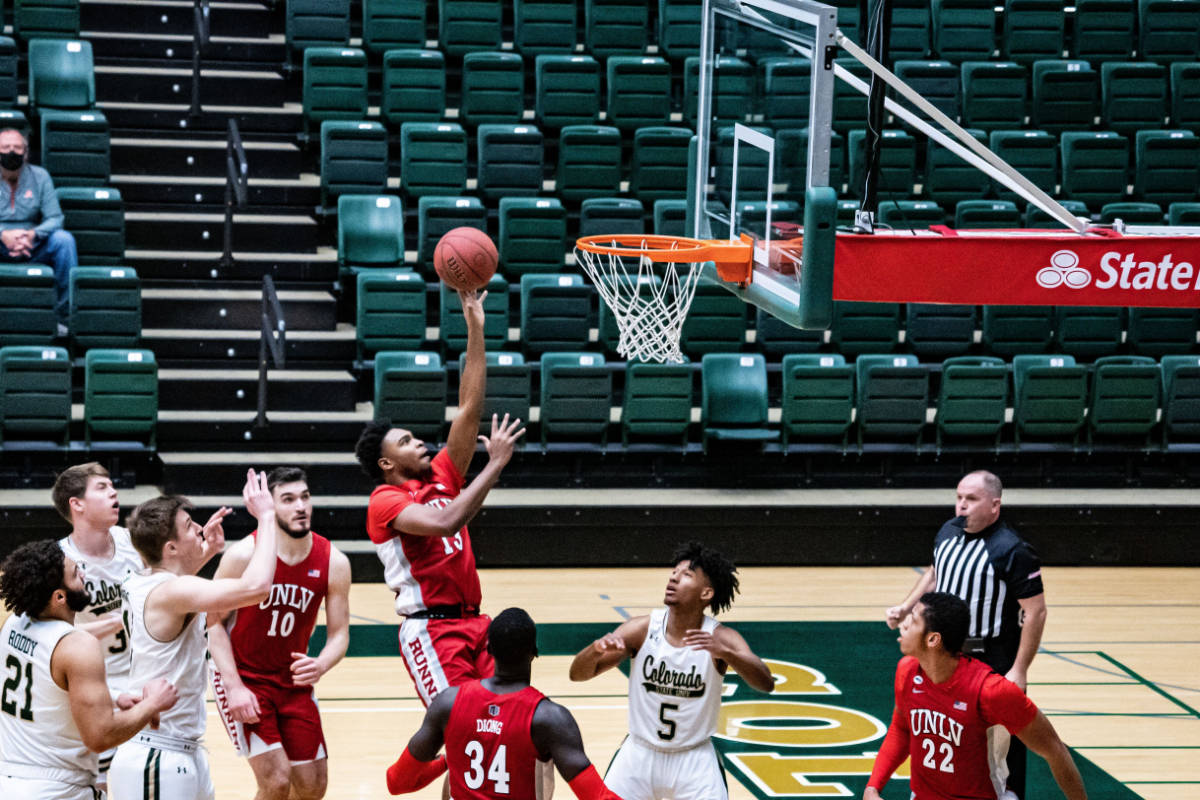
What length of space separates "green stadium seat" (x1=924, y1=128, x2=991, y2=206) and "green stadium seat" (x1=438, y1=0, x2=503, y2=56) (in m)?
4.09

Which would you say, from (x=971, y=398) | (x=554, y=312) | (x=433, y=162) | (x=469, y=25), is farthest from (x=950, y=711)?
(x=469, y=25)

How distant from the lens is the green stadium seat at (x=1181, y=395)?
474 inches

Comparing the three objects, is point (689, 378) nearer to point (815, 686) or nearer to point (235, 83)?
point (815, 686)

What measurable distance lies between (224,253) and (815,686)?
665 centimetres

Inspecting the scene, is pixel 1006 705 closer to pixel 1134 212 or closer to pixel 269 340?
pixel 269 340

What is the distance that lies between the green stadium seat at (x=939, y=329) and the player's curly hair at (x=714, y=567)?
750cm

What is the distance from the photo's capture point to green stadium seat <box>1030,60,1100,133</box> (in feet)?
47.4

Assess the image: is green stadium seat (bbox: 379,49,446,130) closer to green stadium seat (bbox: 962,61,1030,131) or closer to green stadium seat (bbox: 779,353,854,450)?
green stadium seat (bbox: 779,353,854,450)

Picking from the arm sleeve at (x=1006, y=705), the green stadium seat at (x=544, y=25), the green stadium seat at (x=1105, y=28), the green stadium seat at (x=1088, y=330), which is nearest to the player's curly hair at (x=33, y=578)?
the arm sleeve at (x=1006, y=705)

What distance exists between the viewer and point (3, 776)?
485 cm

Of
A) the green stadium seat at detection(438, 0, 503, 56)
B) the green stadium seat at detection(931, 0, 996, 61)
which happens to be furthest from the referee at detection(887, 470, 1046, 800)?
the green stadium seat at detection(931, 0, 996, 61)

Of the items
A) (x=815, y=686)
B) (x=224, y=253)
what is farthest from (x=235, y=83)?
(x=815, y=686)

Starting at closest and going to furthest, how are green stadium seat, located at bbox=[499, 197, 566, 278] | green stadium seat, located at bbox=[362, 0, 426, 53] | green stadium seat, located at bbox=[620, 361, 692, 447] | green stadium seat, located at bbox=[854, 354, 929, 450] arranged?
green stadium seat, located at bbox=[620, 361, 692, 447], green stadium seat, located at bbox=[854, 354, 929, 450], green stadium seat, located at bbox=[499, 197, 566, 278], green stadium seat, located at bbox=[362, 0, 426, 53]

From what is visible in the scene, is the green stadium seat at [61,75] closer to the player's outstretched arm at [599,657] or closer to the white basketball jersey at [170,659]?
the white basketball jersey at [170,659]
